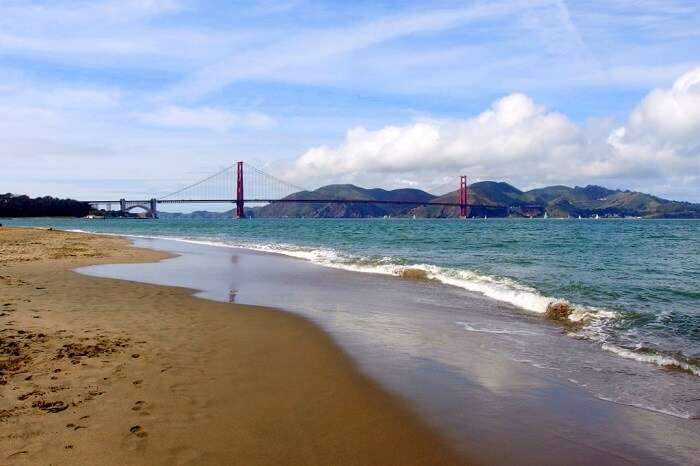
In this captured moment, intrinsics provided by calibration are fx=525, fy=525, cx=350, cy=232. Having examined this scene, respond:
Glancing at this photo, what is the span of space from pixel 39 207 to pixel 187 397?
156052 mm

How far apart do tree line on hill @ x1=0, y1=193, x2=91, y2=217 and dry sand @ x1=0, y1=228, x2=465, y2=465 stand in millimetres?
146595

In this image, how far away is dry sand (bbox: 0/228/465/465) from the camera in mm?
4215

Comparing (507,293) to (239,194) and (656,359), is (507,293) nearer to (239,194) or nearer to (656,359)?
(656,359)

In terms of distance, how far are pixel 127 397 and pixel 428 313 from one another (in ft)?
23.1

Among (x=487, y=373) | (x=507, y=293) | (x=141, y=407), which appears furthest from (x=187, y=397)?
(x=507, y=293)

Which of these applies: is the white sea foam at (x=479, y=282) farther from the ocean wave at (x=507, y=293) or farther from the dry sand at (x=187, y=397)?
the dry sand at (x=187, y=397)

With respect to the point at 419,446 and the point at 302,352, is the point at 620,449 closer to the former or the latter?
the point at 419,446

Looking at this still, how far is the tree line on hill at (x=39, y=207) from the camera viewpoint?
436 feet

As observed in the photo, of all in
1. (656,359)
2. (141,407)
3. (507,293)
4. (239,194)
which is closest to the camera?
(141,407)

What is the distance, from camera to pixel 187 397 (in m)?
5.39

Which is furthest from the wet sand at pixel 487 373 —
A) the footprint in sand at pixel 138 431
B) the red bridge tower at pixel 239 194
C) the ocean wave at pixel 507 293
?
the red bridge tower at pixel 239 194

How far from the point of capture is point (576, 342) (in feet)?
29.1

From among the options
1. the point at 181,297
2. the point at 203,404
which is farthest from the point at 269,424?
the point at 181,297

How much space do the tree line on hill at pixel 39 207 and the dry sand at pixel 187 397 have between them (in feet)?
481
